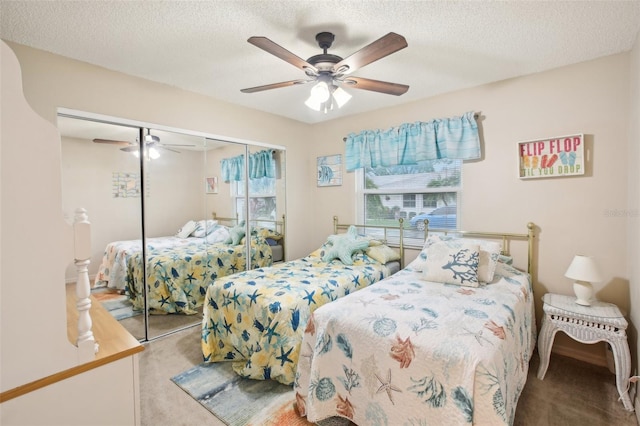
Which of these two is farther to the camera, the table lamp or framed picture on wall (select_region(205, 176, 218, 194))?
framed picture on wall (select_region(205, 176, 218, 194))

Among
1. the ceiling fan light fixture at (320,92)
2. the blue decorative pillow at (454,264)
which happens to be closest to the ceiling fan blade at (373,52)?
the ceiling fan light fixture at (320,92)

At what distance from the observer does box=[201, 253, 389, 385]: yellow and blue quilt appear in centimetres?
214

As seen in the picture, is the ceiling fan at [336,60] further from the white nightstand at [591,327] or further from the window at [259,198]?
the white nightstand at [591,327]

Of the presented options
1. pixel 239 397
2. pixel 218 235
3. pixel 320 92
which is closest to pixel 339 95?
pixel 320 92

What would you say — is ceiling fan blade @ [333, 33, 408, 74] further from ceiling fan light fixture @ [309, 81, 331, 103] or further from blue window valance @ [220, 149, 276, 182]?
blue window valance @ [220, 149, 276, 182]

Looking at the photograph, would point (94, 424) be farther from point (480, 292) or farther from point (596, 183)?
point (596, 183)

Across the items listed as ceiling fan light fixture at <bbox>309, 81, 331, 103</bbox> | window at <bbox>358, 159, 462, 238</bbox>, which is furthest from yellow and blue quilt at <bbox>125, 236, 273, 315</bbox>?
ceiling fan light fixture at <bbox>309, 81, 331, 103</bbox>

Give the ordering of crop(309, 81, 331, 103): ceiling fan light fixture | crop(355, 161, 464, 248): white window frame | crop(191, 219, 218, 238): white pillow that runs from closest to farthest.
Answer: crop(309, 81, 331, 103): ceiling fan light fixture, crop(355, 161, 464, 248): white window frame, crop(191, 219, 218, 238): white pillow

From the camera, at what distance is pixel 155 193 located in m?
2.96

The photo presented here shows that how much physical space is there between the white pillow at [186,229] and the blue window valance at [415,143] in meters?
1.98

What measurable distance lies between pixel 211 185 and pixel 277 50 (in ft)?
6.70

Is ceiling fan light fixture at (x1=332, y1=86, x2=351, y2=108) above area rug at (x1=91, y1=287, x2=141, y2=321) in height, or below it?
above

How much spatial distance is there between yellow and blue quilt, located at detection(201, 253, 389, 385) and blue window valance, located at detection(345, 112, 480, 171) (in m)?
1.43

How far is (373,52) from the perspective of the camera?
1.74m
